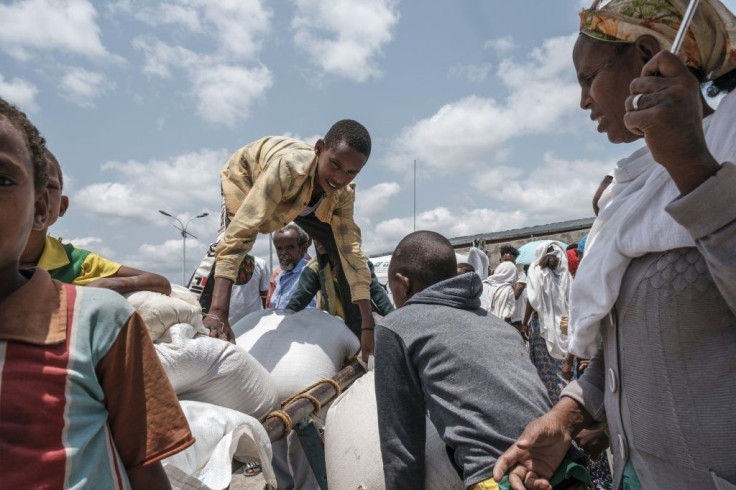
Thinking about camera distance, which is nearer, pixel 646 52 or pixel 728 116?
pixel 728 116

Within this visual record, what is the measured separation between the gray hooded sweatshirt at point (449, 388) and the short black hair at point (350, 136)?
47.6 inches

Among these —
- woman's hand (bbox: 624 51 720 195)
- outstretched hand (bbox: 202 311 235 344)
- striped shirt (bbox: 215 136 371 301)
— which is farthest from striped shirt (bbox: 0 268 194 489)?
striped shirt (bbox: 215 136 371 301)

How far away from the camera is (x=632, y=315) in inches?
38.4

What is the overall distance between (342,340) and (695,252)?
85.2 inches

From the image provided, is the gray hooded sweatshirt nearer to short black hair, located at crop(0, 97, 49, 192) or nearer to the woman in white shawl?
short black hair, located at crop(0, 97, 49, 192)

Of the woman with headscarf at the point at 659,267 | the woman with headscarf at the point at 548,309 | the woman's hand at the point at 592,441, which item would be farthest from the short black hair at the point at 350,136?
the woman with headscarf at the point at 548,309

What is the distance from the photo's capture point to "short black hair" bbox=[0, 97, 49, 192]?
852 millimetres

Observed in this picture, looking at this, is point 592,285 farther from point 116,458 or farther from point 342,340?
point 342,340

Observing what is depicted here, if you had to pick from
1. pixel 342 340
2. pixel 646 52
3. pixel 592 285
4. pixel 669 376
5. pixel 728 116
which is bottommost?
pixel 342 340

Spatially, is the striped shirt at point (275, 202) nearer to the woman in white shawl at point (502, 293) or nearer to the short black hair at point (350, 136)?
the short black hair at point (350, 136)

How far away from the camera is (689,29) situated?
1037 mm

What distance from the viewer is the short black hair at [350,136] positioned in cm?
279

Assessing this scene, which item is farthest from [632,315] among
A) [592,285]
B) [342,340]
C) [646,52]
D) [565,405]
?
[342,340]

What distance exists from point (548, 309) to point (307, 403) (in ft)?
12.1
